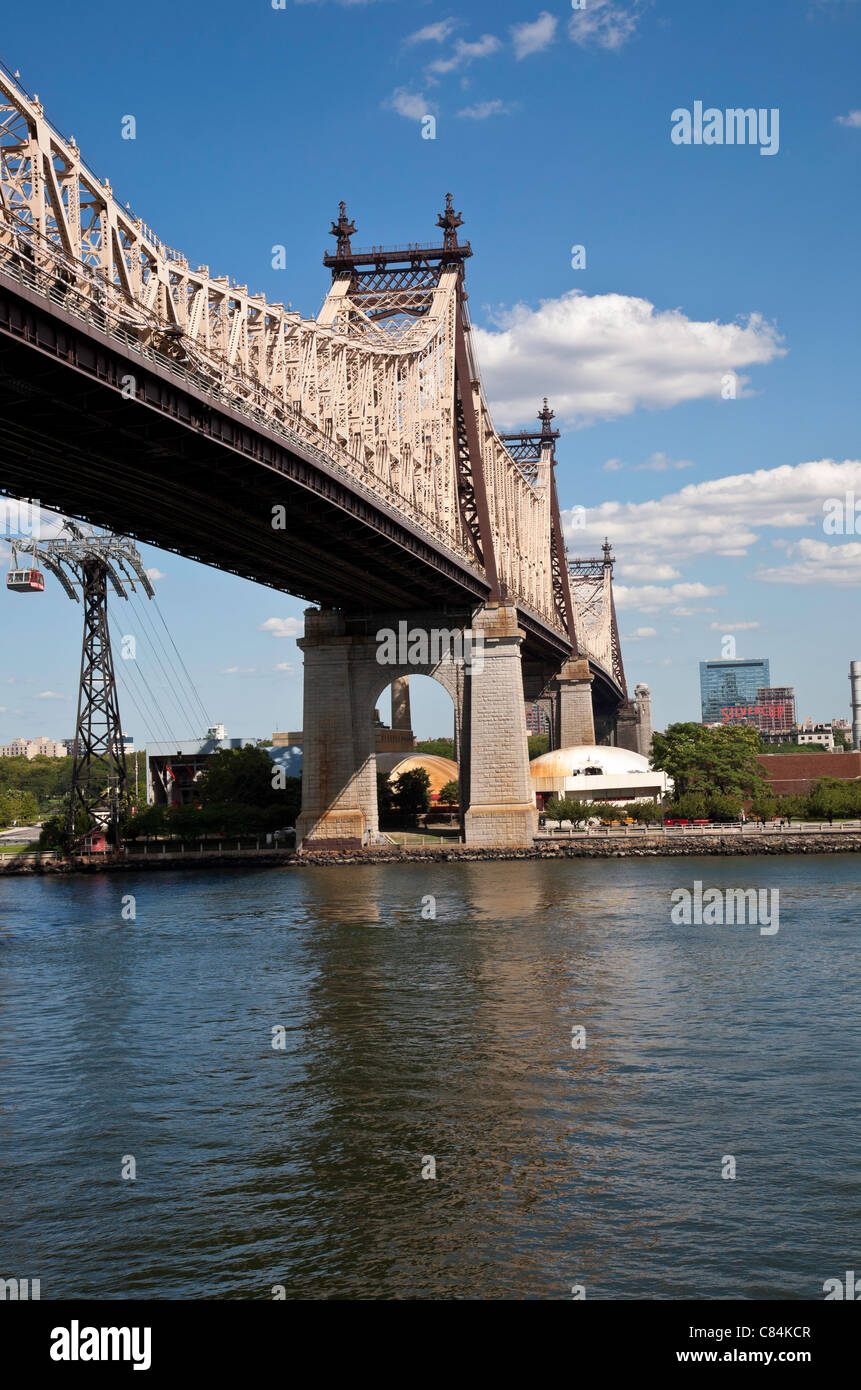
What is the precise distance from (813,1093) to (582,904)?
27.7 meters

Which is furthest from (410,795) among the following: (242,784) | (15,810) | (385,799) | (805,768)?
(15,810)

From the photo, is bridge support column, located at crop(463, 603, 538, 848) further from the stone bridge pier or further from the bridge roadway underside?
the bridge roadway underside

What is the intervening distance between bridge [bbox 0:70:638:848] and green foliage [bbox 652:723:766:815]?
1374 cm

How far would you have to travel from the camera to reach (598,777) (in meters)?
101

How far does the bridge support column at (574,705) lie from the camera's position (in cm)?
12812

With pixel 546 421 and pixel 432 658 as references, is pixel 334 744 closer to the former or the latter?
pixel 432 658

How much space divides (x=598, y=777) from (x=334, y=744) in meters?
30.0

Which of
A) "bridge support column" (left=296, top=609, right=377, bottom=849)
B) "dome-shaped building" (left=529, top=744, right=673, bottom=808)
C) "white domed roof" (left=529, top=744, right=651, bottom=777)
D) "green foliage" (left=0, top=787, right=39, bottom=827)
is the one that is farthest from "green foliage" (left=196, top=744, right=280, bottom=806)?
"green foliage" (left=0, top=787, right=39, bottom=827)

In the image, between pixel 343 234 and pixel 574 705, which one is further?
pixel 574 705

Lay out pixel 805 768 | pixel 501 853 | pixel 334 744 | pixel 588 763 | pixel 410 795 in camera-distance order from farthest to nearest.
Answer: pixel 805 768
pixel 588 763
pixel 410 795
pixel 334 744
pixel 501 853

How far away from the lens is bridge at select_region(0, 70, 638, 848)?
32.2 meters

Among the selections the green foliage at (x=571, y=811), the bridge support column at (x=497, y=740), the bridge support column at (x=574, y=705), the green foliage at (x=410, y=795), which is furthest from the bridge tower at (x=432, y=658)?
the bridge support column at (x=574, y=705)
